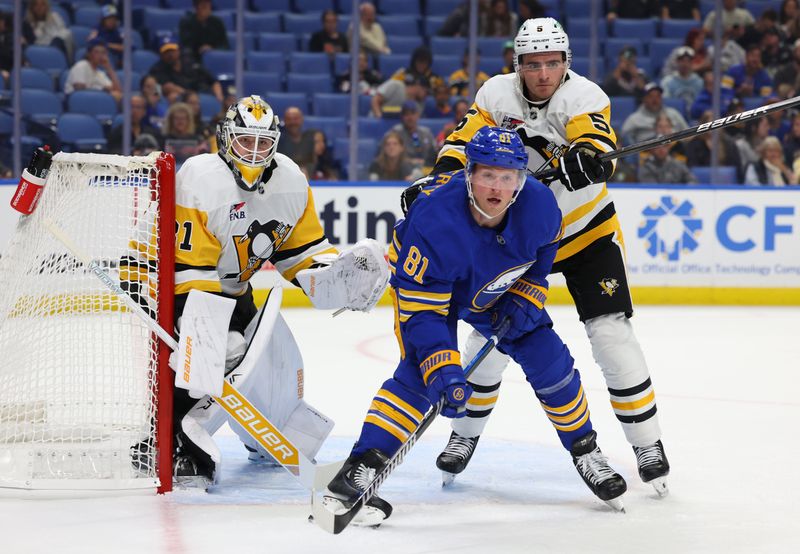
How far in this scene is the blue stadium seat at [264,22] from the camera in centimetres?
766

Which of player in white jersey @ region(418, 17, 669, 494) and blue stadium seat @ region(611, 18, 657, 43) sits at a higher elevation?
blue stadium seat @ region(611, 18, 657, 43)

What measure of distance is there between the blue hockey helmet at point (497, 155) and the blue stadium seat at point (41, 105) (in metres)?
4.68

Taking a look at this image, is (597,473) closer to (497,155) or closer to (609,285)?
(609,285)

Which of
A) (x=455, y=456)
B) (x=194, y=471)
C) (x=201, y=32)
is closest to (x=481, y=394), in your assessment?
(x=455, y=456)

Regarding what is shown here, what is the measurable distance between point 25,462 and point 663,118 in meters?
5.25

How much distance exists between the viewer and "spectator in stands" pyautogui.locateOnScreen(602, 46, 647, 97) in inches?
299

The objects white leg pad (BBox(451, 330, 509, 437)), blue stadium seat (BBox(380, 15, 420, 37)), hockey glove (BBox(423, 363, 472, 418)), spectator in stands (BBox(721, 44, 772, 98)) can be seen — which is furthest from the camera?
blue stadium seat (BBox(380, 15, 420, 37))

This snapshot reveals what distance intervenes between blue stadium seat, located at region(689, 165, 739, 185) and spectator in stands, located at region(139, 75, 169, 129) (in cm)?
324

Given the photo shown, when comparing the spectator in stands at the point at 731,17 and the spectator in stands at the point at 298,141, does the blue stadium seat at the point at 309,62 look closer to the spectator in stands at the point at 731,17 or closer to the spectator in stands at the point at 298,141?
the spectator in stands at the point at 298,141

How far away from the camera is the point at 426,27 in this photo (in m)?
7.99

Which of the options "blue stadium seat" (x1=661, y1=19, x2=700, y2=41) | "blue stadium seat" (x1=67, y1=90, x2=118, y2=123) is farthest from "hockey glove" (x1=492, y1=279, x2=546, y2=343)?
"blue stadium seat" (x1=661, y1=19, x2=700, y2=41)

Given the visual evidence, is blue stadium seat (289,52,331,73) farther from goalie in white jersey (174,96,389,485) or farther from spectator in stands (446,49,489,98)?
goalie in white jersey (174,96,389,485)

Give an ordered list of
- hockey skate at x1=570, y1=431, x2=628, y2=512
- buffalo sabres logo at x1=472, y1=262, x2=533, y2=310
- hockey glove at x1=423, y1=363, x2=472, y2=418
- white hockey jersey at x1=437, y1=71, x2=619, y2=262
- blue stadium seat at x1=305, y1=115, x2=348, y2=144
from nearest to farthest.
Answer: hockey glove at x1=423, y1=363, x2=472, y2=418
buffalo sabres logo at x1=472, y1=262, x2=533, y2=310
hockey skate at x1=570, y1=431, x2=628, y2=512
white hockey jersey at x1=437, y1=71, x2=619, y2=262
blue stadium seat at x1=305, y1=115, x2=348, y2=144

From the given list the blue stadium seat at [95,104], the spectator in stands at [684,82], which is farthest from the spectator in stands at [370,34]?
the spectator in stands at [684,82]
